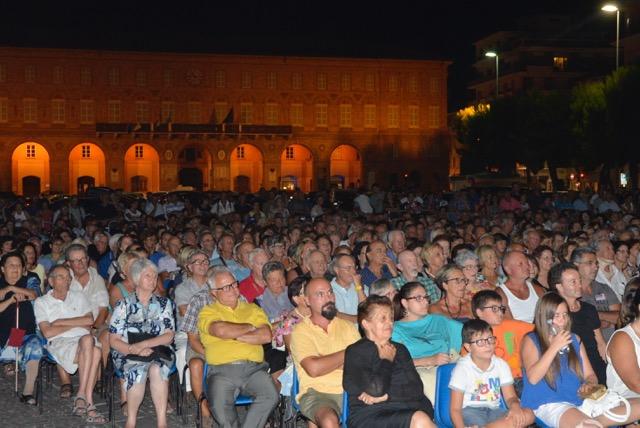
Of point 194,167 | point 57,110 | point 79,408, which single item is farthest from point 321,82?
point 79,408

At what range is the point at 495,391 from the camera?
6.29 m

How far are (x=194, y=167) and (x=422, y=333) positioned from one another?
63.7m

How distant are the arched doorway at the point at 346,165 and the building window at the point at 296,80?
5.90 meters

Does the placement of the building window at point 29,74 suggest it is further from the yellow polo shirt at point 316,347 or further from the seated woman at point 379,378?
the seated woman at point 379,378

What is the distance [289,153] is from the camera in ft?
237

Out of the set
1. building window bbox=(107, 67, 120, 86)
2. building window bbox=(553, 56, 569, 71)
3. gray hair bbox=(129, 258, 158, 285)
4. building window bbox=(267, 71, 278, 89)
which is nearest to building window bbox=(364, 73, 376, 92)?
building window bbox=(267, 71, 278, 89)

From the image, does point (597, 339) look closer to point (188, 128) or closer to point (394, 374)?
point (394, 374)

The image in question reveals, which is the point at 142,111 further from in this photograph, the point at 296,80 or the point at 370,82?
the point at 370,82

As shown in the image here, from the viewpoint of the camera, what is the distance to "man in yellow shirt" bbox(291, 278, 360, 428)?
6582 millimetres

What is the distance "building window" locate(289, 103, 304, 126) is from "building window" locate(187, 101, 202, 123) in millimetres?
7120

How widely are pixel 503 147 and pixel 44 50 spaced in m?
34.0

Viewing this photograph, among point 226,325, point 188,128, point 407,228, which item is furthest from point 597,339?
point 188,128

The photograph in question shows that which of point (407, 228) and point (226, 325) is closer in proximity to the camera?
point (226, 325)

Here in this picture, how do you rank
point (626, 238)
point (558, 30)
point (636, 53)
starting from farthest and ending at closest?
point (558, 30)
point (636, 53)
point (626, 238)
